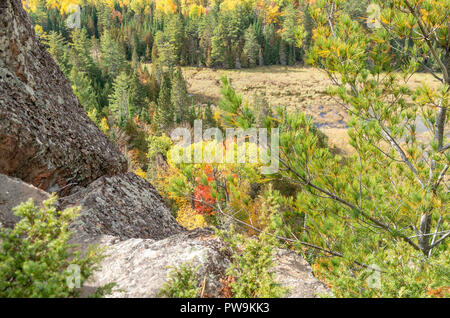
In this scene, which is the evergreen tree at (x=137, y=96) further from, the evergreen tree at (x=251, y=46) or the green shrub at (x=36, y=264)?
the green shrub at (x=36, y=264)

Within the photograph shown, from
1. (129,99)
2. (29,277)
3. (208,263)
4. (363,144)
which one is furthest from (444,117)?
(129,99)

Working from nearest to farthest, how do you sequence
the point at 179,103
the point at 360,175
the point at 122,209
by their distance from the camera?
the point at 360,175 < the point at 122,209 < the point at 179,103

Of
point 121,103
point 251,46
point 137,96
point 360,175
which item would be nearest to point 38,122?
point 360,175

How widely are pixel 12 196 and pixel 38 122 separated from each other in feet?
4.15

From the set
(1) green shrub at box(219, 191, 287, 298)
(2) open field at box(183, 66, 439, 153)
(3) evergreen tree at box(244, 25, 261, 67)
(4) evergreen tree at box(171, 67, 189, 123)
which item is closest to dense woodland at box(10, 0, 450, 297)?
(1) green shrub at box(219, 191, 287, 298)

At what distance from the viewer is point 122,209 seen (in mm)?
4402

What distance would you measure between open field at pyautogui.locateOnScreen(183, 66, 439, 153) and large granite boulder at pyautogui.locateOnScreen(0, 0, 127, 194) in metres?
45.6

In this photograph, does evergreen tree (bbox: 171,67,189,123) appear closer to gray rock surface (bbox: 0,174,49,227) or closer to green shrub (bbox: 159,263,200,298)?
gray rock surface (bbox: 0,174,49,227)

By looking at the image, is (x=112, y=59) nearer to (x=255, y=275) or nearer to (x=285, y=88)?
(x=285, y=88)

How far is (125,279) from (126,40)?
91.5 metres

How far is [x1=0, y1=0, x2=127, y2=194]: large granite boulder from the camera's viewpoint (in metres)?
3.65

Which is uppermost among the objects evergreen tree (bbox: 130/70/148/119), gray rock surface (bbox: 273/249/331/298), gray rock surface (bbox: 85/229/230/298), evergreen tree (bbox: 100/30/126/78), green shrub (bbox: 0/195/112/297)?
evergreen tree (bbox: 100/30/126/78)

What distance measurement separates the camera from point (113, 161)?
5.37 meters
